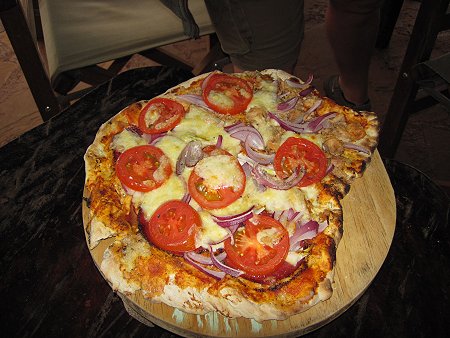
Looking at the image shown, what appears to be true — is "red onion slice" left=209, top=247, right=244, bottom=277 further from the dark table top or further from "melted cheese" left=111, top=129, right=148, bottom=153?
"melted cheese" left=111, top=129, right=148, bottom=153

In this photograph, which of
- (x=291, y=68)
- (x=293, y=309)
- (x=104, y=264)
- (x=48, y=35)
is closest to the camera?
(x=293, y=309)

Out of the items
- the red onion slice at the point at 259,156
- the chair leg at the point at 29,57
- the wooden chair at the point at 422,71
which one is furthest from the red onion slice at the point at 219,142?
the chair leg at the point at 29,57

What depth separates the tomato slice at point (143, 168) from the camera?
200 cm

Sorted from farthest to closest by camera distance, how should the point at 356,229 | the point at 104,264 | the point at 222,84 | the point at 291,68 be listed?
1. the point at 291,68
2. the point at 222,84
3. the point at 356,229
4. the point at 104,264

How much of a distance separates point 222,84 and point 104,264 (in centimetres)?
112

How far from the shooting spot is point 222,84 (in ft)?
7.84

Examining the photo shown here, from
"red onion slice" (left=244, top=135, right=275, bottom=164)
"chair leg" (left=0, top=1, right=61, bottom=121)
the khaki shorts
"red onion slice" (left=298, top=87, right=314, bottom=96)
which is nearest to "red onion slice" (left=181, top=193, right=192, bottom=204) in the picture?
"red onion slice" (left=244, top=135, right=275, bottom=164)

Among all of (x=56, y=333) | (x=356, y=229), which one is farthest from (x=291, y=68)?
(x=56, y=333)

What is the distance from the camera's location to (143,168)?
2.02 meters

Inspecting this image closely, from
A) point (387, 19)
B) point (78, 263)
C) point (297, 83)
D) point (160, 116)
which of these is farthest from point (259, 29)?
point (387, 19)

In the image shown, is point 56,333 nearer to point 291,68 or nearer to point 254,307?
point 254,307

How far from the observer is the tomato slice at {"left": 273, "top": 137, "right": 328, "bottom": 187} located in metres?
2.03

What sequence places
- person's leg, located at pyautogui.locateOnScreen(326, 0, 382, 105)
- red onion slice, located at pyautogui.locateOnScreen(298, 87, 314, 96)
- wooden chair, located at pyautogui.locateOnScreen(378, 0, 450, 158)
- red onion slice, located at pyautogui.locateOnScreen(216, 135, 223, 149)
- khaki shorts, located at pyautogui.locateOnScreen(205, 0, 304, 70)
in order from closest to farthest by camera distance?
red onion slice, located at pyautogui.locateOnScreen(216, 135, 223, 149)
wooden chair, located at pyautogui.locateOnScreen(378, 0, 450, 158)
red onion slice, located at pyautogui.locateOnScreen(298, 87, 314, 96)
khaki shorts, located at pyautogui.locateOnScreen(205, 0, 304, 70)
person's leg, located at pyautogui.locateOnScreen(326, 0, 382, 105)

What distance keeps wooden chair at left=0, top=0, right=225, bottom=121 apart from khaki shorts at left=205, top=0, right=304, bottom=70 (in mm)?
523
